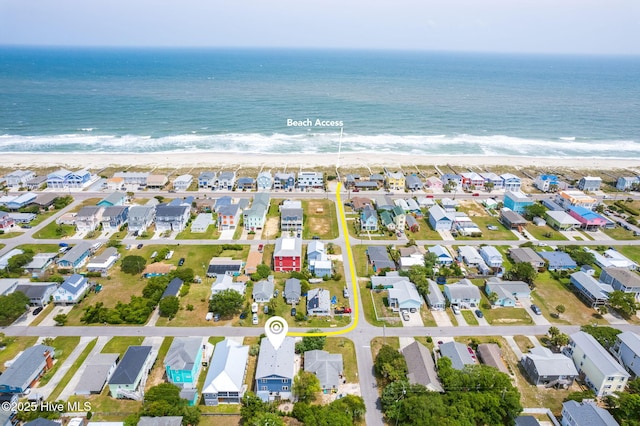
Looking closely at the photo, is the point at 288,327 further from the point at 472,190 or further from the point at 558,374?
the point at 472,190

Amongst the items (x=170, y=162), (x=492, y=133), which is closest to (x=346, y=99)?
(x=492, y=133)

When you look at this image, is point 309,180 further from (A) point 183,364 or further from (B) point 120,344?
(A) point 183,364

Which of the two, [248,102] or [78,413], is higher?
[248,102]

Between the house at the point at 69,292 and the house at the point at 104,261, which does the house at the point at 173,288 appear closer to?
the house at the point at 69,292

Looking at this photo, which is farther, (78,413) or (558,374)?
(558,374)

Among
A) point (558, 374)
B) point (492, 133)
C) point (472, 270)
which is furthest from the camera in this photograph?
point (492, 133)

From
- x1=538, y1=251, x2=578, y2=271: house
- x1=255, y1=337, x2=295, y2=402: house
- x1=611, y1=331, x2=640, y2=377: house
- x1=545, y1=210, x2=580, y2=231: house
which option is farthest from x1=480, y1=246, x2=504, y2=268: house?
x1=255, y1=337, x2=295, y2=402: house

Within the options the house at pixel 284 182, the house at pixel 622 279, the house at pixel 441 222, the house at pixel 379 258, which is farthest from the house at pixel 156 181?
the house at pixel 622 279
